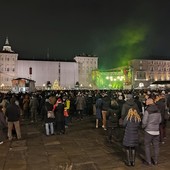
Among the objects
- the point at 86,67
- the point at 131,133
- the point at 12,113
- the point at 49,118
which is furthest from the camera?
the point at 86,67

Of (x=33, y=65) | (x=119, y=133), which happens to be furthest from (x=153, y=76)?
(x=119, y=133)

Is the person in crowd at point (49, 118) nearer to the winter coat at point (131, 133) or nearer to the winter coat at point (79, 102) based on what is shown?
the winter coat at point (79, 102)

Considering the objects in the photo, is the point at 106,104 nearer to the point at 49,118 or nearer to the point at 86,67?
the point at 49,118

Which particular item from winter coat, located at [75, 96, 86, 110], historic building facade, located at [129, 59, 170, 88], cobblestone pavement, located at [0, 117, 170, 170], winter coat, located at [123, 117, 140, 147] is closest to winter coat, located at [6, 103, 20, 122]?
cobblestone pavement, located at [0, 117, 170, 170]

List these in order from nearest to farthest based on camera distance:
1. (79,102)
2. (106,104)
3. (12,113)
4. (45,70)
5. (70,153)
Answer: (70,153) → (12,113) → (106,104) → (79,102) → (45,70)

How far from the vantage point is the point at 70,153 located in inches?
324

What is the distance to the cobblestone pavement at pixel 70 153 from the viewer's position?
6.95 m

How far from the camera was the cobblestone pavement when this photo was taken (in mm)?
6949

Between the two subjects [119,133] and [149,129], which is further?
[119,133]

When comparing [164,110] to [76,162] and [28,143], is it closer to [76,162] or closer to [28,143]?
[76,162]

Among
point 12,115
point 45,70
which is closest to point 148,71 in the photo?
point 45,70

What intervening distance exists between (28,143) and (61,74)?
363 ft

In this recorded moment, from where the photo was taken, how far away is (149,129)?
6547mm

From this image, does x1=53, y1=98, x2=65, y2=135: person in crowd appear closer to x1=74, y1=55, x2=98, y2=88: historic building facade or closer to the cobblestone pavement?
the cobblestone pavement
